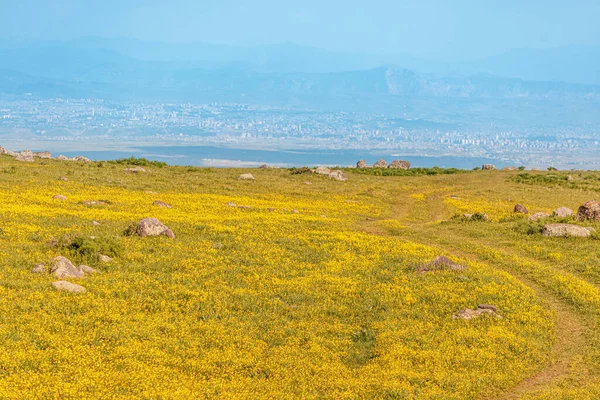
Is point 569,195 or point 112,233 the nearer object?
point 112,233

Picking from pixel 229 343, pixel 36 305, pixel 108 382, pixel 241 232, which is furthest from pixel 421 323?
pixel 241 232

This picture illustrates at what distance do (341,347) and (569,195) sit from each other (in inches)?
2281

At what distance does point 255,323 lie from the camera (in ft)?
73.2

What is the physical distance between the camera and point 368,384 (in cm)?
1795

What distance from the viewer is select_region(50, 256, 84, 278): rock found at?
1008 inches

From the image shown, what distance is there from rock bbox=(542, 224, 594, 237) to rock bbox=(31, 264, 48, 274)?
3094cm

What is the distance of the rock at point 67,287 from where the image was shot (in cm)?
2377

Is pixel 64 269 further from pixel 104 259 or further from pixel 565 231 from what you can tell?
pixel 565 231

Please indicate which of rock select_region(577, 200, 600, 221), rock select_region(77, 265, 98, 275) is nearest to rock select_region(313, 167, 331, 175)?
rock select_region(577, 200, 600, 221)

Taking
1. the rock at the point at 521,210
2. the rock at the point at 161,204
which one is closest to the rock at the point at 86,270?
the rock at the point at 161,204

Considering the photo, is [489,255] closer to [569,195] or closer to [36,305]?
[36,305]

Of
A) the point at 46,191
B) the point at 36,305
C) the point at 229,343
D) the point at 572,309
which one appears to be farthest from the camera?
the point at 46,191

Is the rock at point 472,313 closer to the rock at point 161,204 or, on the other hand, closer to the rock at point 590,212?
the rock at point 590,212

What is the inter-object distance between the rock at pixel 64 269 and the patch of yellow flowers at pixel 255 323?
0.72m
